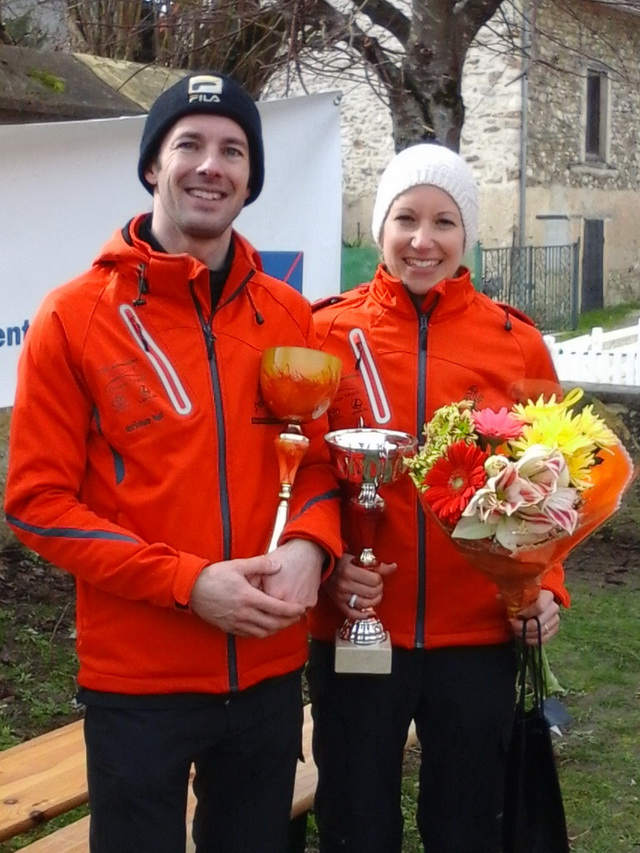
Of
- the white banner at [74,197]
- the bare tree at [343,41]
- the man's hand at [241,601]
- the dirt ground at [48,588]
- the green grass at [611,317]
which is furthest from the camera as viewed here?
the green grass at [611,317]

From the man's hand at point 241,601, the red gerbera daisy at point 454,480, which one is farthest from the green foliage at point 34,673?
the red gerbera daisy at point 454,480

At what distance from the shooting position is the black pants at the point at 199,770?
6.79 feet

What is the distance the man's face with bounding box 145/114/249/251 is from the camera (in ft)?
7.02

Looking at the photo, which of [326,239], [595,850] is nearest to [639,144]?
[326,239]

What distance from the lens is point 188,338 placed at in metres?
2.14

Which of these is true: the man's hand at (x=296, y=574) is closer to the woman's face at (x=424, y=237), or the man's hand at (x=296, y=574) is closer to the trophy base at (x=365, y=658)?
the trophy base at (x=365, y=658)

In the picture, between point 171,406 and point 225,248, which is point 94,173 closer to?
point 225,248

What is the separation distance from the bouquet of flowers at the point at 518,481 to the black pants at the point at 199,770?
1.71ft

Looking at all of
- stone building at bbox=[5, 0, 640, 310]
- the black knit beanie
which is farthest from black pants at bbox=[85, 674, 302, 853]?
stone building at bbox=[5, 0, 640, 310]

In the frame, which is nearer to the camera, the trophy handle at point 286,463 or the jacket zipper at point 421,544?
the trophy handle at point 286,463

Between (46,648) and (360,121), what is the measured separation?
1451 cm

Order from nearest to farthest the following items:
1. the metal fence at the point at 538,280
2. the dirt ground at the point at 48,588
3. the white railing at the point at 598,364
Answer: the dirt ground at the point at 48,588 < the white railing at the point at 598,364 < the metal fence at the point at 538,280

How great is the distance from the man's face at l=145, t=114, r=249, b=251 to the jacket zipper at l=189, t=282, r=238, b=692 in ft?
0.44

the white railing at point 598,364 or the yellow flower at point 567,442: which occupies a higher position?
→ the yellow flower at point 567,442
